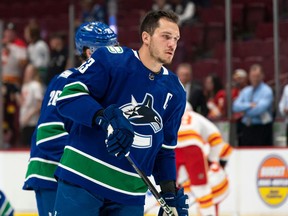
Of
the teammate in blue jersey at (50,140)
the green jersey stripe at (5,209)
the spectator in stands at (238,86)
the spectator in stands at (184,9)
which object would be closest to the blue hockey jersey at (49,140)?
the teammate in blue jersey at (50,140)

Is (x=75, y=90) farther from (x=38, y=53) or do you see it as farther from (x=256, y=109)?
(x=38, y=53)

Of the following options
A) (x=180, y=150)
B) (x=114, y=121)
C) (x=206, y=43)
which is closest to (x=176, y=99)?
(x=114, y=121)

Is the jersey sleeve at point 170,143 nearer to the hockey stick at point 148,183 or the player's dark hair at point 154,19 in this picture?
the hockey stick at point 148,183

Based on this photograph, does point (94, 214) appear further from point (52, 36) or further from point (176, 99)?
point (52, 36)

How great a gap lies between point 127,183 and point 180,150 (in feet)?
10.7

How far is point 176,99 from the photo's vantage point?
354cm

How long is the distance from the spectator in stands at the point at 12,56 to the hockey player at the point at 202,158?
1.91 m

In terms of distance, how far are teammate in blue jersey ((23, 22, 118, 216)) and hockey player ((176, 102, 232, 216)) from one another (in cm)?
242

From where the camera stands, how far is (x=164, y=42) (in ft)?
11.3

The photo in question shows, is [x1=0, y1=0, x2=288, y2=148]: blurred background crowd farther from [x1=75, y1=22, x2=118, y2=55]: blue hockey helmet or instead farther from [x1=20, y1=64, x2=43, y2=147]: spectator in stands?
[x1=75, y1=22, x2=118, y2=55]: blue hockey helmet

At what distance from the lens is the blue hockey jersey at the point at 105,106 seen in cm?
336

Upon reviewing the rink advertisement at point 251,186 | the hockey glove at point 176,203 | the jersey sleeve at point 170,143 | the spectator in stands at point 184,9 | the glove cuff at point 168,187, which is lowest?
the rink advertisement at point 251,186

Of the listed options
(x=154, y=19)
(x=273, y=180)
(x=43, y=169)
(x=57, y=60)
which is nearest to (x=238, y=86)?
(x=273, y=180)

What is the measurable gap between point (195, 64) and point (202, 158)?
158cm
